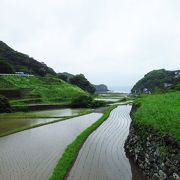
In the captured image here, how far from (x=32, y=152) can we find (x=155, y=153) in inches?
239

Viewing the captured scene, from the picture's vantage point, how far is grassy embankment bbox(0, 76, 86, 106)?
40406mm

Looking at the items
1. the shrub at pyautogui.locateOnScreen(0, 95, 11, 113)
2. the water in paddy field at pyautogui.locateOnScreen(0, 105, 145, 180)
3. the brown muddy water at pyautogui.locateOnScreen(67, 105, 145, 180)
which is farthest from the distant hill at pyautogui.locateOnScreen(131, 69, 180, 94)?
the brown muddy water at pyautogui.locateOnScreen(67, 105, 145, 180)

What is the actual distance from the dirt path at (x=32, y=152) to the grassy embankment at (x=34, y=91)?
21.2 m

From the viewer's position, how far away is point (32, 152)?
1118cm

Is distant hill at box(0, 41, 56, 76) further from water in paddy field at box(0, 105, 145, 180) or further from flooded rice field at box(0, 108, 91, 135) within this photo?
water in paddy field at box(0, 105, 145, 180)

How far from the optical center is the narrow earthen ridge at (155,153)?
6.34 metres

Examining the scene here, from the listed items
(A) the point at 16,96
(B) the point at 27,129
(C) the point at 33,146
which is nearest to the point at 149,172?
(C) the point at 33,146

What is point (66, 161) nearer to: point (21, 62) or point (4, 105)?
point (4, 105)

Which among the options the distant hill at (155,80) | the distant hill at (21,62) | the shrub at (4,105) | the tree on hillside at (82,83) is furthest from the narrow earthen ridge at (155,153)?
the distant hill at (155,80)

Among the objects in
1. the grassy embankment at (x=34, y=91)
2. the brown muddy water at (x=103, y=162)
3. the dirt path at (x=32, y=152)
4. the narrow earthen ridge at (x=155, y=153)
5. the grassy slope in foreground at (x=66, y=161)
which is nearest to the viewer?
the narrow earthen ridge at (x=155, y=153)

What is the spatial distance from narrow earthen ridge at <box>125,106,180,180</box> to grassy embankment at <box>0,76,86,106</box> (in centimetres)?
2834

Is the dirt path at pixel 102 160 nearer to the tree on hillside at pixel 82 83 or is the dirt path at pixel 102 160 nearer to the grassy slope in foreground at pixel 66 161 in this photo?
the grassy slope in foreground at pixel 66 161

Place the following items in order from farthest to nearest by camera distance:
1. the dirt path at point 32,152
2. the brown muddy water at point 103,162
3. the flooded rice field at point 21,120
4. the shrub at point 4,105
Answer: the shrub at point 4,105 → the flooded rice field at point 21,120 → the dirt path at point 32,152 → the brown muddy water at point 103,162

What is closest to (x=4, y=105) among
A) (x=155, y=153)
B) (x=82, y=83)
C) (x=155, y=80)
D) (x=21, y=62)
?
(x=155, y=153)
